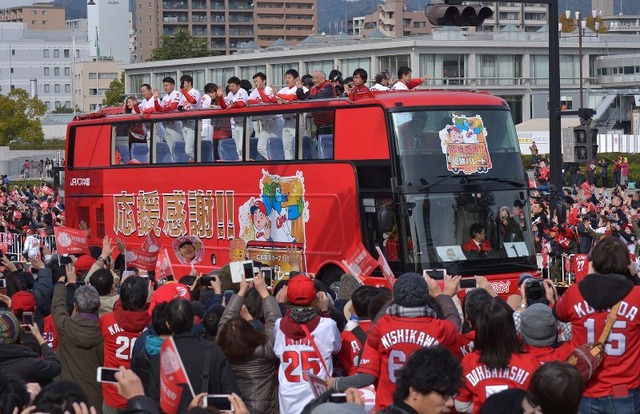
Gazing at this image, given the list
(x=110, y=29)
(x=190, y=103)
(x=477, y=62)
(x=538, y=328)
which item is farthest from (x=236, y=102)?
(x=110, y=29)

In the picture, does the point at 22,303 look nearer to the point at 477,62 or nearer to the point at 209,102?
the point at 209,102

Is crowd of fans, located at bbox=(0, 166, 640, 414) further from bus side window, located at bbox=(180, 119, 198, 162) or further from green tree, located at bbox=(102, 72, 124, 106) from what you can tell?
green tree, located at bbox=(102, 72, 124, 106)

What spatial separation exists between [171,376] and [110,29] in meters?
160

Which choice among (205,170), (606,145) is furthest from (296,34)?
(205,170)

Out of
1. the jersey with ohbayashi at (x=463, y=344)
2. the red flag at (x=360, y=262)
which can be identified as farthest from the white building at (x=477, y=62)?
the jersey with ohbayashi at (x=463, y=344)

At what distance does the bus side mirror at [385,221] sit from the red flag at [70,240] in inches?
164

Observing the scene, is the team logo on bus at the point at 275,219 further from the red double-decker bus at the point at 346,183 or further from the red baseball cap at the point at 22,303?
the red baseball cap at the point at 22,303

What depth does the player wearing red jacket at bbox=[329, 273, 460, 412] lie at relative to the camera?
284 inches

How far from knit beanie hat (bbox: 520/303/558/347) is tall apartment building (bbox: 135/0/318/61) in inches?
5645

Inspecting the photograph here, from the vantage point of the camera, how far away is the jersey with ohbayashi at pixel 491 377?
21.9 ft

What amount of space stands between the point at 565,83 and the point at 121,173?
70195 millimetres

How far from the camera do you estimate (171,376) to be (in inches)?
232

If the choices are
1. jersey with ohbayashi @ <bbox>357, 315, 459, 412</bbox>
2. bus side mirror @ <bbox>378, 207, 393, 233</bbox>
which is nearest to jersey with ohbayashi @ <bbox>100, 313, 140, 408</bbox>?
jersey with ohbayashi @ <bbox>357, 315, 459, 412</bbox>

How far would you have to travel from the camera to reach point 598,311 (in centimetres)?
766
